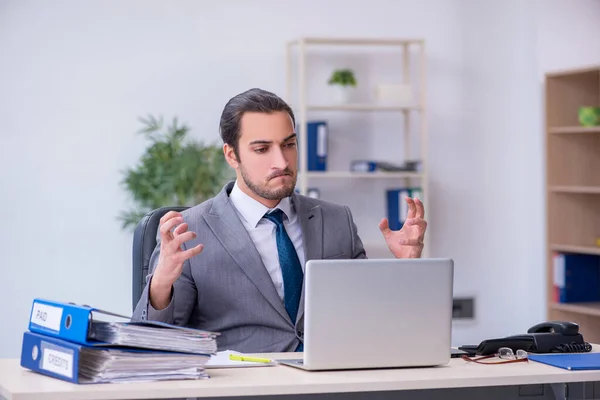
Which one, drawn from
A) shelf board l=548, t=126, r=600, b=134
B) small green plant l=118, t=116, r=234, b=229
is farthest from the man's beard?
shelf board l=548, t=126, r=600, b=134

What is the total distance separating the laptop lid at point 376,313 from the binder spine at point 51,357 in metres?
0.49

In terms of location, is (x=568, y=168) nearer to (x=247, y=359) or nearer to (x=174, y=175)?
(x=174, y=175)

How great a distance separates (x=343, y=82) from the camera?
5352 millimetres

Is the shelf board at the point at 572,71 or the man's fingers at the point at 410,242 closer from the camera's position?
the man's fingers at the point at 410,242

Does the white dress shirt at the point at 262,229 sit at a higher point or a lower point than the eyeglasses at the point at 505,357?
higher

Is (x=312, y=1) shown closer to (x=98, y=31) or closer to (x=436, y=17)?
(x=436, y=17)

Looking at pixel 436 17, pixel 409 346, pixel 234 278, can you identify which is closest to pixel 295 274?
pixel 234 278

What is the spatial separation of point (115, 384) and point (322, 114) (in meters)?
3.82

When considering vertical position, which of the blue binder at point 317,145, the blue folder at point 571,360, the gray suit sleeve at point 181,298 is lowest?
the blue folder at point 571,360

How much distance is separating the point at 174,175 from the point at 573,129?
7.53ft

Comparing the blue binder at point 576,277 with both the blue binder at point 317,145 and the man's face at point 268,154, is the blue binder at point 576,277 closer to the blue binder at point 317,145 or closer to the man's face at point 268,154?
the blue binder at point 317,145

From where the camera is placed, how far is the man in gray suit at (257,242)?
→ 8.51 ft

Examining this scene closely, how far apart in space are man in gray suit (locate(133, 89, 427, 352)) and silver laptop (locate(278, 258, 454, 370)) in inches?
16.4

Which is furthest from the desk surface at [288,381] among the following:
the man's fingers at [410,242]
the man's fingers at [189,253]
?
the man's fingers at [410,242]
